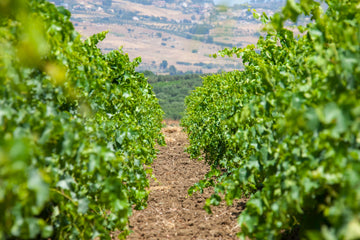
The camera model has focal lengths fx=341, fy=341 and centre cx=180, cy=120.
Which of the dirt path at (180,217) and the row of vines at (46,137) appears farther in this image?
the dirt path at (180,217)

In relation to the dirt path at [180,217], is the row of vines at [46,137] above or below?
above

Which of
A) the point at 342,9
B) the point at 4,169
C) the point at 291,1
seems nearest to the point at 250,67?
the point at 342,9

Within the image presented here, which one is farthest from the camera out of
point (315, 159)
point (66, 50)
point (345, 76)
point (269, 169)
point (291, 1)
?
point (269, 169)

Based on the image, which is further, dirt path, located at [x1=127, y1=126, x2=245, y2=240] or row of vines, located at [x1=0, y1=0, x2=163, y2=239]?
dirt path, located at [x1=127, y1=126, x2=245, y2=240]

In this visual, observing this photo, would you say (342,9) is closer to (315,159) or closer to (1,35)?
(315,159)

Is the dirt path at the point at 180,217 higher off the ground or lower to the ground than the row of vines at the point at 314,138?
lower

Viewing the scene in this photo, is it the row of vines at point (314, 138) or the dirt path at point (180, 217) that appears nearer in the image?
the row of vines at point (314, 138)

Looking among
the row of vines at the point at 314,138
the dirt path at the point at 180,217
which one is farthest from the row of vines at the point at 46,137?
the dirt path at the point at 180,217

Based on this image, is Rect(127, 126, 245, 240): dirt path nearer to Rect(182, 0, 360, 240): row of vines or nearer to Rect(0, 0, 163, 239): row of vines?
Rect(0, 0, 163, 239): row of vines

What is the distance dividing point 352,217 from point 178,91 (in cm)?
5159

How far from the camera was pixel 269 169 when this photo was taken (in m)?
2.73

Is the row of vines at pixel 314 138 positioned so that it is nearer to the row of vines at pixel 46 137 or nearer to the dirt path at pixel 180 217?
the row of vines at pixel 46 137

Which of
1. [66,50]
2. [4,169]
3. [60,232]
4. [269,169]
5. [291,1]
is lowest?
[60,232]

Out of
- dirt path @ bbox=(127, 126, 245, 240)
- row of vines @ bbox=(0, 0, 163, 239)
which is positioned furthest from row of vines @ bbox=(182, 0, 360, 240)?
dirt path @ bbox=(127, 126, 245, 240)
